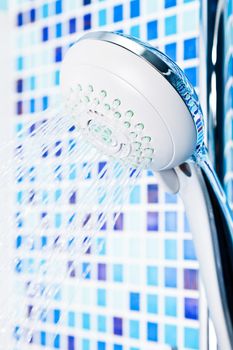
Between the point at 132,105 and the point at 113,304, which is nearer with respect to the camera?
the point at 132,105

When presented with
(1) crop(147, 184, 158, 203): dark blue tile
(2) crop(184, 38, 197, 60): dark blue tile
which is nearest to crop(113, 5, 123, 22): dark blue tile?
(2) crop(184, 38, 197, 60): dark blue tile

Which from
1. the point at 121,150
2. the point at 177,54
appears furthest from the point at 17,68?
the point at 121,150

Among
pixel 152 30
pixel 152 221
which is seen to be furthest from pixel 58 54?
pixel 152 221

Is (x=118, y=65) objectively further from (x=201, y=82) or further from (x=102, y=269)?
(x=102, y=269)

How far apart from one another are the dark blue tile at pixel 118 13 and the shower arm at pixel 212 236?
0.37m

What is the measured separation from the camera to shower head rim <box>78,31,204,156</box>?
0.39 meters

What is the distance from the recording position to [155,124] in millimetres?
394

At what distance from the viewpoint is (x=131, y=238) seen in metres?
0.74

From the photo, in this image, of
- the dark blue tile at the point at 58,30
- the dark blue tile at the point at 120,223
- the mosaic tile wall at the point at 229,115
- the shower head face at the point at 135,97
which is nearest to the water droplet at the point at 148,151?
the shower head face at the point at 135,97

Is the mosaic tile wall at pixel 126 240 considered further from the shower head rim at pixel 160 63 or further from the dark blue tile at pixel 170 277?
the shower head rim at pixel 160 63

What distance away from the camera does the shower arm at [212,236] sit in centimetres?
41

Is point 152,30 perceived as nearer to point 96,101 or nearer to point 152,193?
point 152,193

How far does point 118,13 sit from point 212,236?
1.40 feet

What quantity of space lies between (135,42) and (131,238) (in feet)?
1.28
